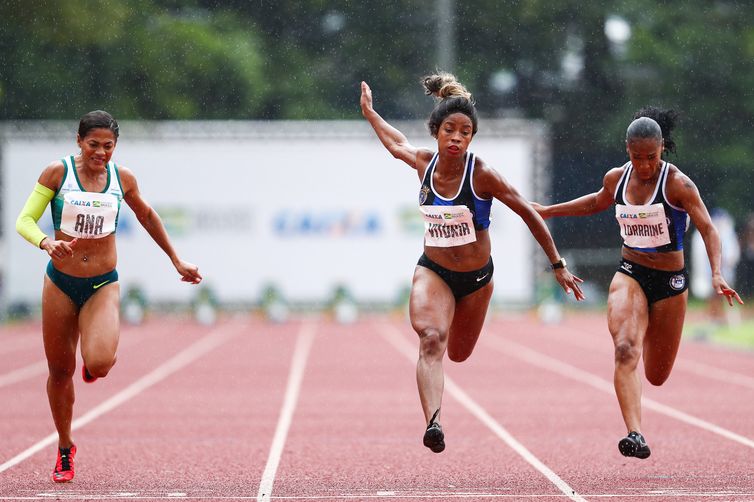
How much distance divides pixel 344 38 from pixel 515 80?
5958mm

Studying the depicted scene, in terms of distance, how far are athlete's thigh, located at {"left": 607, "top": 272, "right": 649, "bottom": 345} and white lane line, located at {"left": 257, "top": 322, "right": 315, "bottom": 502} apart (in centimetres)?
229

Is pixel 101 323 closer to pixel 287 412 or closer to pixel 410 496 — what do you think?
pixel 410 496

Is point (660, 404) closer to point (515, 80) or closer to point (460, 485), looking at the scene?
point (460, 485)

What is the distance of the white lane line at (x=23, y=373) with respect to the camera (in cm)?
1762

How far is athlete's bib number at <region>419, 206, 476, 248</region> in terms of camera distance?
819 centimetres

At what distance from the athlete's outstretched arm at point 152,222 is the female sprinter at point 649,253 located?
2443 mm

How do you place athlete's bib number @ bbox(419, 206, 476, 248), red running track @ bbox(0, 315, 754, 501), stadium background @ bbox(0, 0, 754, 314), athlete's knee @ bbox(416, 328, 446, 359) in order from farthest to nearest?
stadium background @ bbox(0, 0, 754, 314)
red running track @ bbox(0, 315, 754, 501)
athlete's bib number @ bbox(419, 206, 476, 248)
athlete's knee @ bbox(416, 328, 446, 359)

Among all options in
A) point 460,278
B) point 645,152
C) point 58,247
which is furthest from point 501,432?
point 58,247

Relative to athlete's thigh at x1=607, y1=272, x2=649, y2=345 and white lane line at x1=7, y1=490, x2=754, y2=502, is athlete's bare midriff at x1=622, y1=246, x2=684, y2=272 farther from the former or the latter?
white lane line at x1=7, y1=490, x2=754, y2=502

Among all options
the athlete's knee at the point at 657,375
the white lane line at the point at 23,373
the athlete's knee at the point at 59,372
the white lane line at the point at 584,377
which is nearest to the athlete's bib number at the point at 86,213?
the athlete's knee at the point at 59,372

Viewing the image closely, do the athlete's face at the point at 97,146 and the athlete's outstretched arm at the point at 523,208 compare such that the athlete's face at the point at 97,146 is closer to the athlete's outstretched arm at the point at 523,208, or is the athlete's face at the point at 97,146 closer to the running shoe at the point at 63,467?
the running shoe at the point at 63,467

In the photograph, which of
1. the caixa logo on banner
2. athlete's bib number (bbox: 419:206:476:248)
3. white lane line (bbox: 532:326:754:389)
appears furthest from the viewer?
the caixa logo on banner

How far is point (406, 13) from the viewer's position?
154 ft

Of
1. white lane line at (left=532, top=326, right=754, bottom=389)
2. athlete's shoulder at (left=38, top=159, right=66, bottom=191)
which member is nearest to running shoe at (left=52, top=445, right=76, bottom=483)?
athlete's shoulder at (left=38, top=159, right=66, bottom=191)
